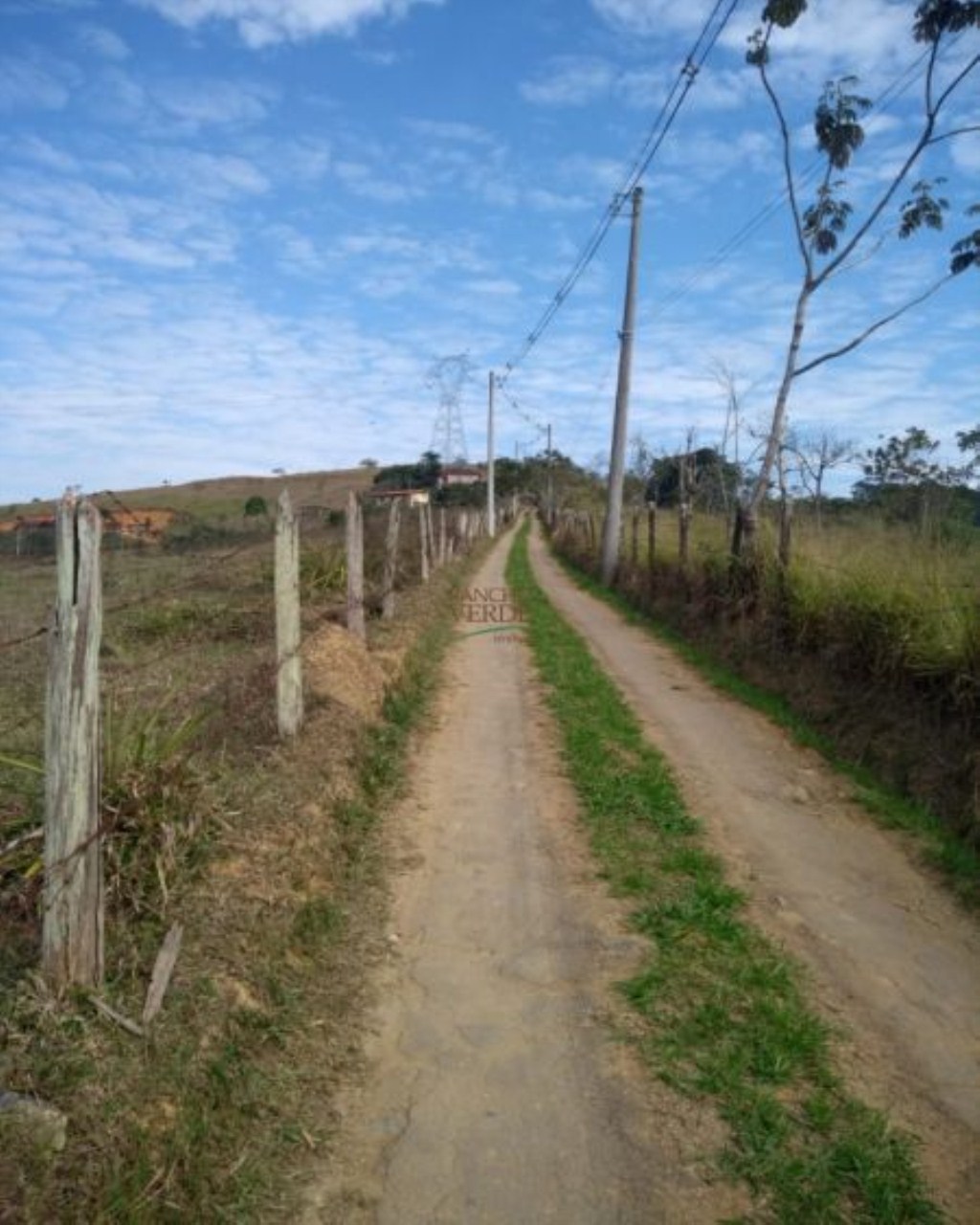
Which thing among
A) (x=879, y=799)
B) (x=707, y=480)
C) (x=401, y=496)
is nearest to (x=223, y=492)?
(x=707, y=480)

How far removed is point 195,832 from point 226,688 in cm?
343

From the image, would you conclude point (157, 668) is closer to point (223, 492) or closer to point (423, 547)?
point (423, 547)

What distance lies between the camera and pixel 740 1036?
12.1 feet

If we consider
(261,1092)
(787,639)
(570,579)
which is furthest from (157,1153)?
(570,579)

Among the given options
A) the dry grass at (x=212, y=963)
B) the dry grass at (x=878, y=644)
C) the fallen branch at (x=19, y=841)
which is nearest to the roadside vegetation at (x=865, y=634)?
the dry grass at (x=878, y=644)

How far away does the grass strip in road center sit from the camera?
294 cm

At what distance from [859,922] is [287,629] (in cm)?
409

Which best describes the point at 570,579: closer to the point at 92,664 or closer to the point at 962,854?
the point at 962,854

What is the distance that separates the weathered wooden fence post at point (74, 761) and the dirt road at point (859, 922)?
2881mm

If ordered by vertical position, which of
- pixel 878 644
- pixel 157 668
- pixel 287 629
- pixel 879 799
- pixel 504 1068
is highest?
pixel 287 629

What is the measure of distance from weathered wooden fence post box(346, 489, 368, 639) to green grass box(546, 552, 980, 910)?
4.26 metres

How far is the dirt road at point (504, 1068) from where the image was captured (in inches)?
114

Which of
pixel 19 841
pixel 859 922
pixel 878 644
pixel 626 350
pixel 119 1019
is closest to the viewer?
pixel 119 1019

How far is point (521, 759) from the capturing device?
7734mm
